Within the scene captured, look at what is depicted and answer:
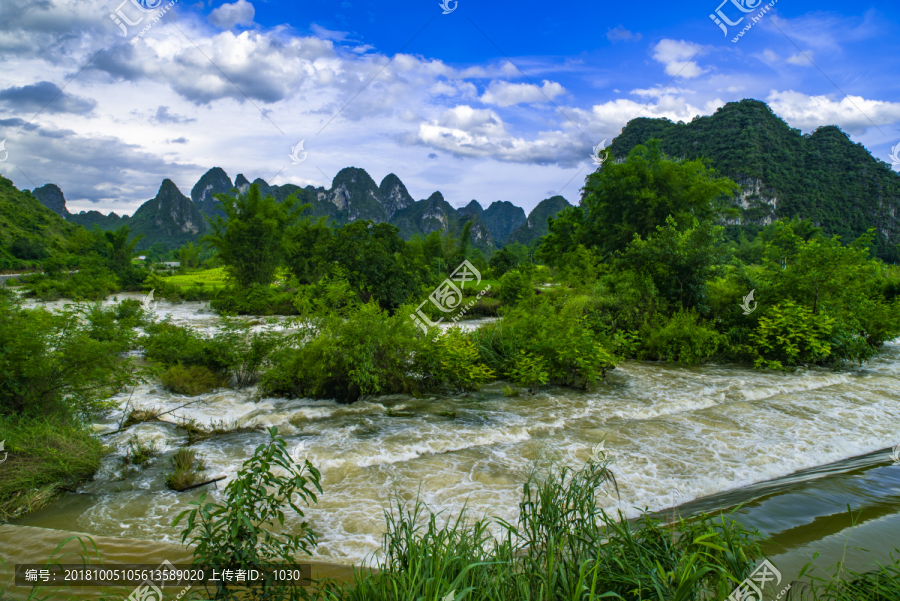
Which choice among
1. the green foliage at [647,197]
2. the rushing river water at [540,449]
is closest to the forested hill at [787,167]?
the green foliage at [647,197]

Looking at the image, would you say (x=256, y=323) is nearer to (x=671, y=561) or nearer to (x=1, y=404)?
(x=1, y=404)

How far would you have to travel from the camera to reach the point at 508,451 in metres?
7.07

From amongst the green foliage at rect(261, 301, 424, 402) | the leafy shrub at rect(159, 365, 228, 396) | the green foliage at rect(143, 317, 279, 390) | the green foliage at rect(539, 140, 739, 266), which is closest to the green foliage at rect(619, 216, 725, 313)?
the green foliage at rect(539, 140, 739, 266)

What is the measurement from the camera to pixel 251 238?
26969mm

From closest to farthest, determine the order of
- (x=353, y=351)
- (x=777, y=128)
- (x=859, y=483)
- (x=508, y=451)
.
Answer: (x=859, y=483) → (x=508, y=451) → (x=353, y=351) → (x=777, y=128)

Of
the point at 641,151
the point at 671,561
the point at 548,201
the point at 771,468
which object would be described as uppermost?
the point at 548,201

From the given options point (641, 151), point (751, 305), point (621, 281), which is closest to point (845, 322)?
point (751, 305)

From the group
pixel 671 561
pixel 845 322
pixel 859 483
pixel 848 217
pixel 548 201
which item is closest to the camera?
pixel 671 561

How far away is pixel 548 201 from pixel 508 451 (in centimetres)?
9453

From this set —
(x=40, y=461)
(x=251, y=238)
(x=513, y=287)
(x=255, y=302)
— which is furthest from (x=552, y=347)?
(x=251, y=238)

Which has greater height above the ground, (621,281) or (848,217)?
(848,217)

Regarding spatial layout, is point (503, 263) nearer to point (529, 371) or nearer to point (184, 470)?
point (529, 371)

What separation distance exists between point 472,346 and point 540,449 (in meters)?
3.77

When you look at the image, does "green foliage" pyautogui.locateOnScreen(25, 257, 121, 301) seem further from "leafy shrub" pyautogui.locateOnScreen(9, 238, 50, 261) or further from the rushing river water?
the rushing river water
